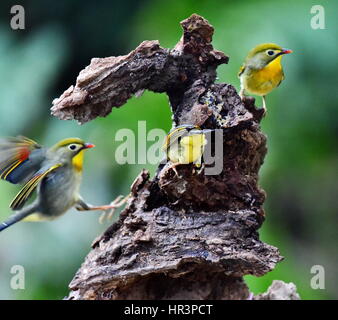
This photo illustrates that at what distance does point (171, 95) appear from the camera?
1.70 m

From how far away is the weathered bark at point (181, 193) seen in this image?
5.06 ft

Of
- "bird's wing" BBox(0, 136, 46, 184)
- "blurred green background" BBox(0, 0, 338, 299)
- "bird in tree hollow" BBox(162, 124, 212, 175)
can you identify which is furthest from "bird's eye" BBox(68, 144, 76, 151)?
"blurred green background" BBox(0, 0, 338, 299)

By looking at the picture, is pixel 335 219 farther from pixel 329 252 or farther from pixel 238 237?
pixel 238 237

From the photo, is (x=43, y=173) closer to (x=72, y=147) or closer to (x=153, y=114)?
(x=72, y=147)

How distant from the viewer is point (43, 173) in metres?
1.44

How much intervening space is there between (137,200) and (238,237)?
299 millimetres

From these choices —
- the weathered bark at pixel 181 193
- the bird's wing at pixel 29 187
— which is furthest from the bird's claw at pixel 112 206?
the bird's wing at pixel 29 187

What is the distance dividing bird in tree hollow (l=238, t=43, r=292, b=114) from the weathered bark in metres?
0.06

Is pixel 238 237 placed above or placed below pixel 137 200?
below

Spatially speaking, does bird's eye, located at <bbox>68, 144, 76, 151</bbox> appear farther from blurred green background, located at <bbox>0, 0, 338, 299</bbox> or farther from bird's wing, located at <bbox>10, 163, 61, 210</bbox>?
blurred green background, located at <bbox>0, 0, 338, 299</bbox>

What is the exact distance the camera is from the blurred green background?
9.53 feet

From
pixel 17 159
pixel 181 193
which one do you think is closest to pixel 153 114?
pixel 181 193

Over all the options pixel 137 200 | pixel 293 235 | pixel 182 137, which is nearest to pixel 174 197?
pixel 137 200
